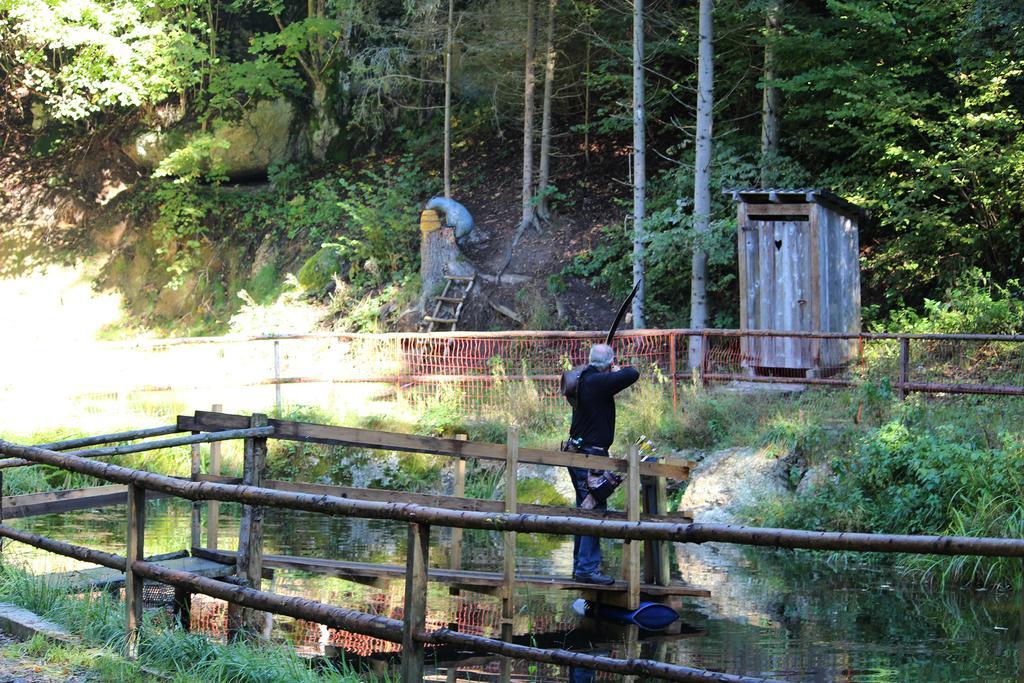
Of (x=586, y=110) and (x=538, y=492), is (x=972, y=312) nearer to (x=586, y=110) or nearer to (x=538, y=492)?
(x=538, y=492)

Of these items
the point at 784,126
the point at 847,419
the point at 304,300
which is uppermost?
the point at 784,126

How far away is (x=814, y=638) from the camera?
8859mm

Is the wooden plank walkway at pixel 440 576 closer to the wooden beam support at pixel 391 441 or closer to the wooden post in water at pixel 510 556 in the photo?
the wooden post in water at pixel 510 556

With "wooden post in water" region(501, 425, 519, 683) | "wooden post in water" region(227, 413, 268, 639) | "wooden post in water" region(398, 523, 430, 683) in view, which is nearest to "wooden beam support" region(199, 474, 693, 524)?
"wooden post in water" region(501, 425, 519, 683)

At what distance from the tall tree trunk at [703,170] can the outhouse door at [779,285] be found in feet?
4.14

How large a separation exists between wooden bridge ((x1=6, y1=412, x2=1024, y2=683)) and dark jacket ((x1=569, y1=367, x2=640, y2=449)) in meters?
0.31

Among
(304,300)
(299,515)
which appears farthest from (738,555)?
(304,300)

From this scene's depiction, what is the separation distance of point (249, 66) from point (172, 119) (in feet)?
8.67

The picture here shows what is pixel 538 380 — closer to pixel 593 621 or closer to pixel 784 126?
pixel 593 621

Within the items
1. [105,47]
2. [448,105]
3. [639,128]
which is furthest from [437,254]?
[105,47]

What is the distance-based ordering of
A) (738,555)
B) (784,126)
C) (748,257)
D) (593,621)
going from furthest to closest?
(784,126) < (748,257) < (738,555) < (593,621)

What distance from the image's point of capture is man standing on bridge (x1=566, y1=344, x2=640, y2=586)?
9.66m

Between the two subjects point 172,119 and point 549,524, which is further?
point 172,119

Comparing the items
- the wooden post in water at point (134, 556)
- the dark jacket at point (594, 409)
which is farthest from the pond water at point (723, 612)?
the wooden post in water at point (134, 556)
